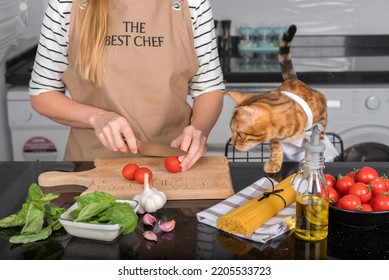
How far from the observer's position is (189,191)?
1457 mm

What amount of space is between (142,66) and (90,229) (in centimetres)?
73

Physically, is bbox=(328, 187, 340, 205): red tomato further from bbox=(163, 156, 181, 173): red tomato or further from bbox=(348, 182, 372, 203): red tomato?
bbox=(163, 156, 181, 173): red tomato

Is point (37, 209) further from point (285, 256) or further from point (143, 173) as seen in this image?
point (285, 256)

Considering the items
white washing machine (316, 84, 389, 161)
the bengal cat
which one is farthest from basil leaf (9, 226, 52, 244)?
white washing machine (316, 84, 389, 161)

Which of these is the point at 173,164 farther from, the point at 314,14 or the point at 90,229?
the point at 314,14

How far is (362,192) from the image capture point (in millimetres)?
1287

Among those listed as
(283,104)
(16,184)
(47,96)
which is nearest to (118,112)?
(47,96)

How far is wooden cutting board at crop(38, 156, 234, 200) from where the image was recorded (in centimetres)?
146

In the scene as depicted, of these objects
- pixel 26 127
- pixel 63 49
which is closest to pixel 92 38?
pixel 63 49

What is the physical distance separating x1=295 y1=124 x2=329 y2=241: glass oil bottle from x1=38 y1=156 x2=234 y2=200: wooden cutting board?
28 cm

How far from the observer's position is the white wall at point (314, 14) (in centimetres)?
351

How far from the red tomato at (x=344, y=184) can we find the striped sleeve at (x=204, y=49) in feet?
2.27

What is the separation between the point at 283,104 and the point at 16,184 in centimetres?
69

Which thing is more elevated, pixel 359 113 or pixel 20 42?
pixel 20 42
